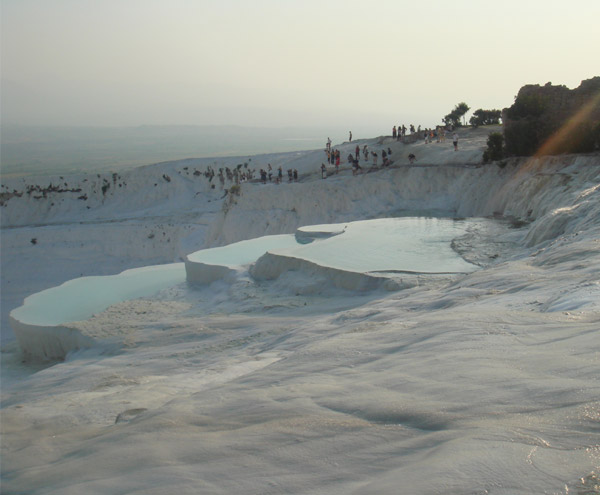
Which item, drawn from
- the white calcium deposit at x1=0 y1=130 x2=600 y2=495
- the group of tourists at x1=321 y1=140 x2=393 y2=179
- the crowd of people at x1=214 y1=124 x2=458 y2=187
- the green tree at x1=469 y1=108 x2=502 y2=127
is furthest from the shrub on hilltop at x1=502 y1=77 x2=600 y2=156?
the green tree at x1=469 y1=108 x2=502 y2=127

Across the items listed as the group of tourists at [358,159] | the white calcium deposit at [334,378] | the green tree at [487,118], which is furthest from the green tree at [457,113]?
the white calcium deposit at [334,378]

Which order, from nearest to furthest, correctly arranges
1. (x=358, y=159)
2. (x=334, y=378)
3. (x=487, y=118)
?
(x=334, y=378) < (x=358, y=159) < (x=487, y=118)

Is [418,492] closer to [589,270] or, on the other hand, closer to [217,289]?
[589,270]

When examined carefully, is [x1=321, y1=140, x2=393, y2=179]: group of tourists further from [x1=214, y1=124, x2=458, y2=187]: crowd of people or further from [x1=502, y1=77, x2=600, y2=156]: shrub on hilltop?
[x1=502, y1=77, x2=600, y2=156]: shrub on hilltop

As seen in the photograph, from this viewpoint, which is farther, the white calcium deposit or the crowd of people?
the crowd of people

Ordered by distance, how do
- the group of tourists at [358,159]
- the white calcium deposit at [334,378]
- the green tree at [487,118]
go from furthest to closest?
the green tree at [487,118]
the group of tourists at [358,159]
the white calcium deposit at [334,378]

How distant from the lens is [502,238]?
39.9 ft

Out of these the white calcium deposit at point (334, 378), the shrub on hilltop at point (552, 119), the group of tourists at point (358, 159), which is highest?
the shrub on hilltop at point (552, 119)

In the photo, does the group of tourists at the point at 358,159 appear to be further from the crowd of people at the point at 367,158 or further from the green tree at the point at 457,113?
the green tree at the point at 457,113

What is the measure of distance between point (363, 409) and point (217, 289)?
8.08 meters

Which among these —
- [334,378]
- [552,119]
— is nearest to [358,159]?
[552,119]

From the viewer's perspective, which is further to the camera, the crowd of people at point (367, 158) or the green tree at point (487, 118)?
the green tree at point (487, 118)

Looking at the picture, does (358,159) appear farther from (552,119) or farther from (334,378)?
(334,378)

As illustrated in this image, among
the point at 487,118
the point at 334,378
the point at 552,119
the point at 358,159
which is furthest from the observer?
the point at 487,118
